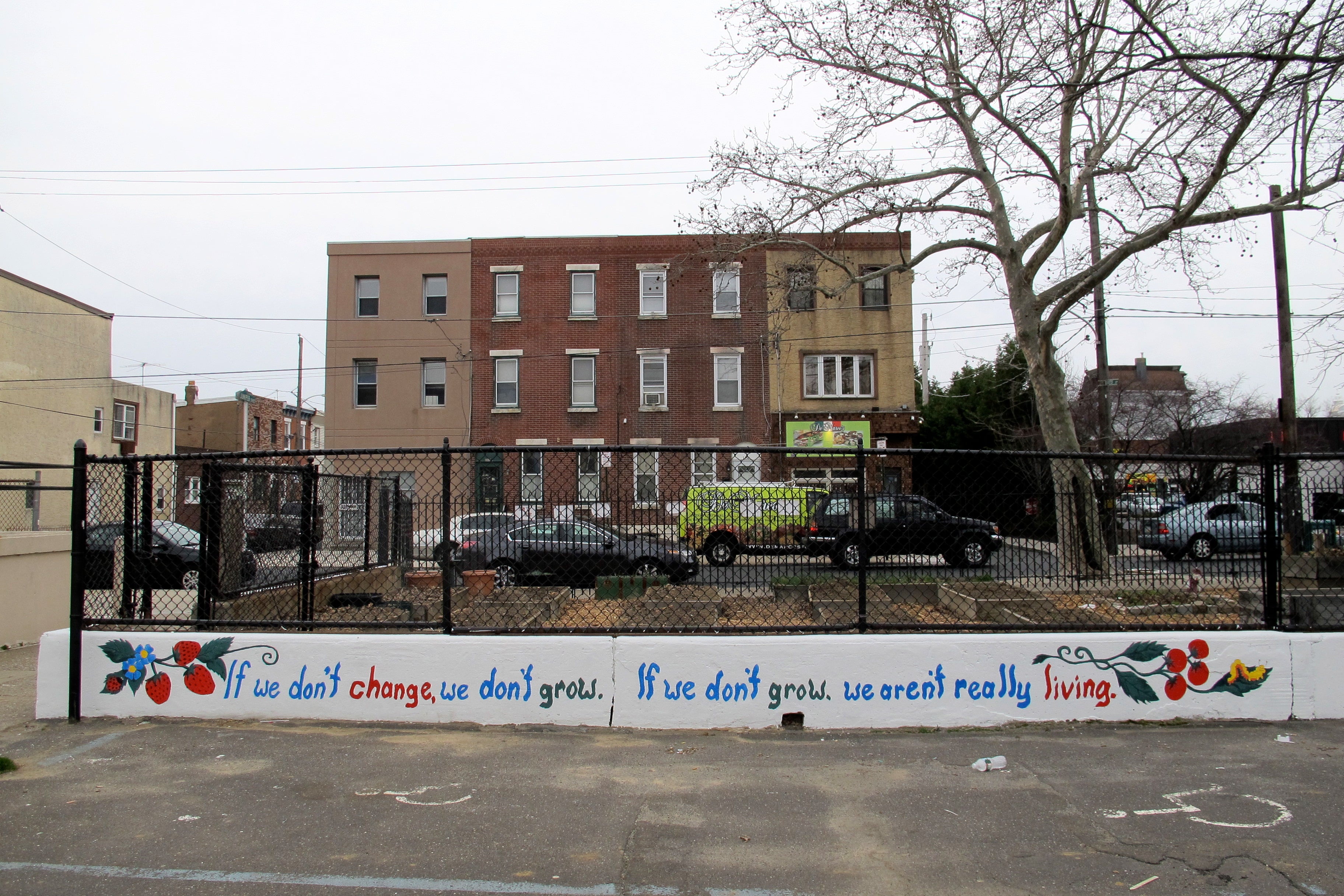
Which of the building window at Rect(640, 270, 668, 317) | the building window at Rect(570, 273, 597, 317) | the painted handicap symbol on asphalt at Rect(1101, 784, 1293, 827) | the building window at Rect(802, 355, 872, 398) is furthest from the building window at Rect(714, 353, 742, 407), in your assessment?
the painted handicap symbol on asphalt at Rect(1101, 784, 1293, 827)

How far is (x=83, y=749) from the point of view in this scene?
18.9 ft

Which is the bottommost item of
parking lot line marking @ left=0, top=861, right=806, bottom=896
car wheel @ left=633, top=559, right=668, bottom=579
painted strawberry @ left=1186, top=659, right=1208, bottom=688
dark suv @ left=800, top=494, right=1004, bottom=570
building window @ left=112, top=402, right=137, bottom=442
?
parking lot line marking @ left=0, top=861, right=806, bottom=896

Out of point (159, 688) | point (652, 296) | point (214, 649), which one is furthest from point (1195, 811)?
point (652, 296)

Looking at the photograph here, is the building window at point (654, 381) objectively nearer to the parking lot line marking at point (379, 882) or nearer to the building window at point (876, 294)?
the building window at point (876, 294)

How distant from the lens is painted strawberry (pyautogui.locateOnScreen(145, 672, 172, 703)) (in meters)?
6.37

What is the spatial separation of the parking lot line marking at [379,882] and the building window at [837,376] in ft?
88.0

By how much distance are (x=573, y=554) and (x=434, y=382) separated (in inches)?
1009

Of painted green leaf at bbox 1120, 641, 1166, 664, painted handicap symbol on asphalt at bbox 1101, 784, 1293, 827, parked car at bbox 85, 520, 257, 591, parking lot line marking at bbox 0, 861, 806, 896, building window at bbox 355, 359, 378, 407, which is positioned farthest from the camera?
building window at bbox 355, 359, 378, 407

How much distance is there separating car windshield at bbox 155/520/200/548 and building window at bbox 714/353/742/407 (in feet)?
73.9

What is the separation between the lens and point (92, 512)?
24.2 ft

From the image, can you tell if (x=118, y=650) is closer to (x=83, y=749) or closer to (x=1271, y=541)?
(x=83, y=749)

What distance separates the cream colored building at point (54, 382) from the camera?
2934 centimetres

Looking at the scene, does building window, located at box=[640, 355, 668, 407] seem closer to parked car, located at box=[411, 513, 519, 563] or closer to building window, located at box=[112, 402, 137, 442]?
building window, located at box=[112, 402, 137, 442]

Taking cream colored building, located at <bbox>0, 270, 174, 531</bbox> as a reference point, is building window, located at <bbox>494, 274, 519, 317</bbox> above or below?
above
